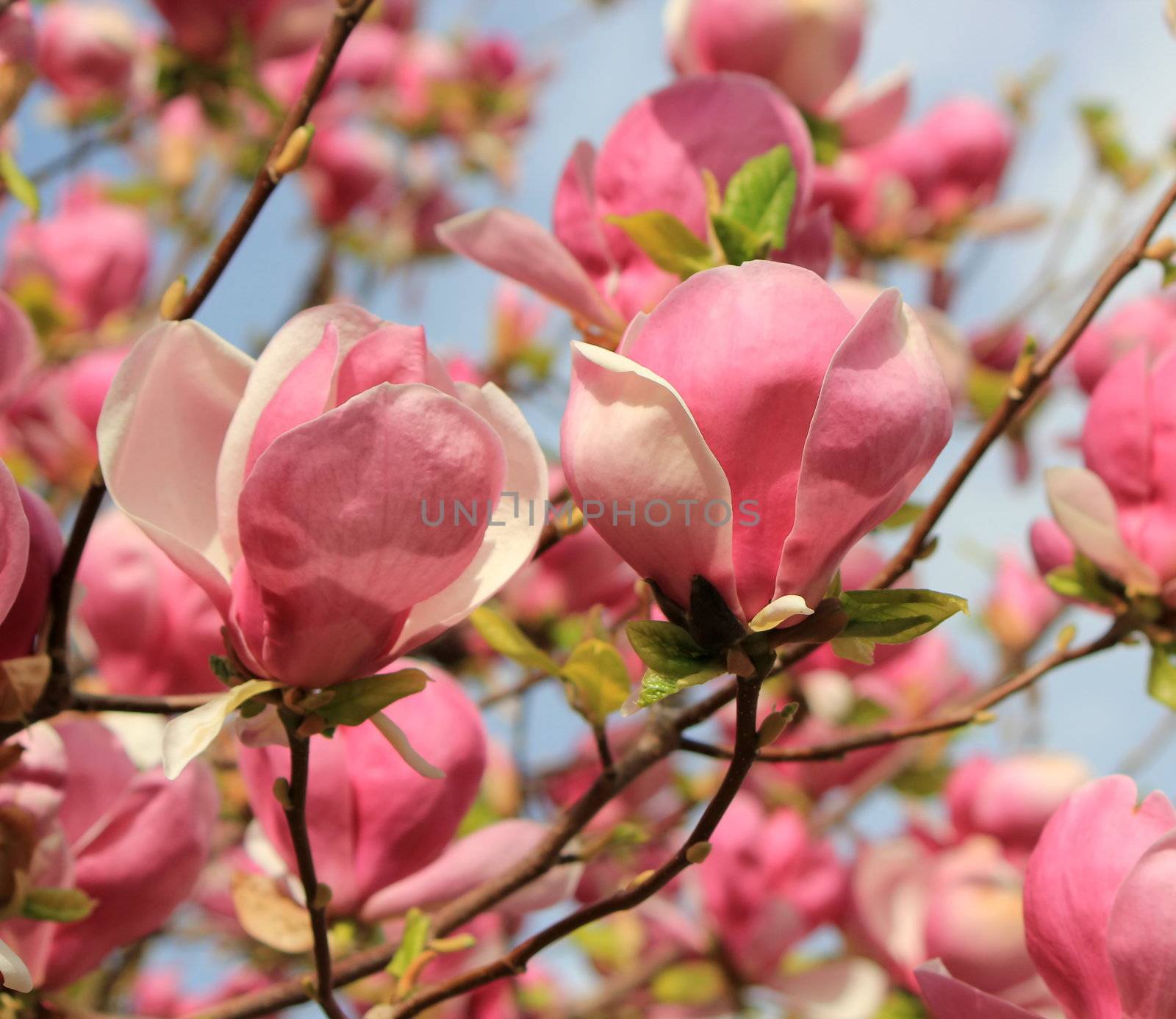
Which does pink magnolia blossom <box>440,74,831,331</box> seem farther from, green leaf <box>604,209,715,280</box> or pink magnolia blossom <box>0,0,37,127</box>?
pink magnolia blossom <box>0,0,37,127</box>

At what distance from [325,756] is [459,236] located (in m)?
0.31

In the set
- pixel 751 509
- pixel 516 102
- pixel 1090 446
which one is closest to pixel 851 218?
pixel 1090 446

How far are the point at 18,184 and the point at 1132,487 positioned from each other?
722mm

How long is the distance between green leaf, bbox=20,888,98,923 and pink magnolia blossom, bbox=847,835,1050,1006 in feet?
1.73

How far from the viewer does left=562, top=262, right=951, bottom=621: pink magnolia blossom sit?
44cm

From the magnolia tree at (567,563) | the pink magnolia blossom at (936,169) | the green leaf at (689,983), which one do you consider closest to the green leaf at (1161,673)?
the magnolia tree at (567,563)

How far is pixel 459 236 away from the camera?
0.69 metres

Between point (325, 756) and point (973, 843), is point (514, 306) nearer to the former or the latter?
point (973, 843)

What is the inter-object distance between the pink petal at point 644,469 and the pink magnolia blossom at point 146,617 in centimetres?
51

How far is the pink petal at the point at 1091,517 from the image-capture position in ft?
2.32

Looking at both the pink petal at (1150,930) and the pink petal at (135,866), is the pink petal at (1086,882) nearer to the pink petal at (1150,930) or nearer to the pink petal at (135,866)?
the pink petal at (1150,930)

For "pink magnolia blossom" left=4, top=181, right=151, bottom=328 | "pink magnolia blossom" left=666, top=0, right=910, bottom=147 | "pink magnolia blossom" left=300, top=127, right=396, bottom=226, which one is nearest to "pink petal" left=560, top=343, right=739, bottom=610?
"pink magnolia blossom" left=666, top=0, right=910, bottom=147

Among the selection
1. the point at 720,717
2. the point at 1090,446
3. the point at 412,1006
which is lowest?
A: the point at 720,717

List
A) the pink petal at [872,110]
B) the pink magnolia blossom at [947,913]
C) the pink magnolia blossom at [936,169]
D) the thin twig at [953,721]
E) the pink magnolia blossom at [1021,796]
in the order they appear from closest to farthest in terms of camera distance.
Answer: the thin twig at [953,721] → the pink magnolia blossom at [947,913] → the pink petal at [872,110] → the pink magnolia blossom at [1021,796] → the pink magnolia blossom at [936,169]
